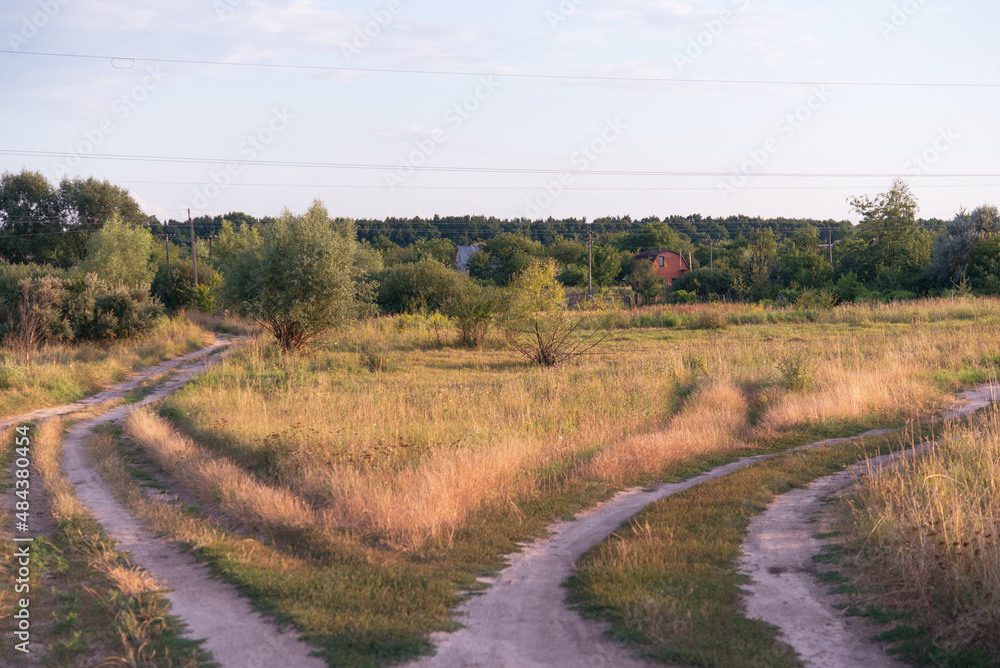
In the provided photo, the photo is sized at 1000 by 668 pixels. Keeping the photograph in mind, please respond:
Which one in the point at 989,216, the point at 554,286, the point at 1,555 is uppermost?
→ the point at 989,216

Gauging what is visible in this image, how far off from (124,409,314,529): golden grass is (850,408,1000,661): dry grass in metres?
5.07

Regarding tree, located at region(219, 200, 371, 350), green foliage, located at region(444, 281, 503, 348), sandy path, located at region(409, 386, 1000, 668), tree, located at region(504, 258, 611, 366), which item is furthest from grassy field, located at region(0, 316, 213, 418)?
sandy path, located at region(409, 386, 1000, 668)

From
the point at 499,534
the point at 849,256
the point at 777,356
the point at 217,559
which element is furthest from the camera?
the point at 849,256

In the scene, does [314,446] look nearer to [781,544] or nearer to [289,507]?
[289,507]

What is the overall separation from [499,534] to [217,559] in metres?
2.54

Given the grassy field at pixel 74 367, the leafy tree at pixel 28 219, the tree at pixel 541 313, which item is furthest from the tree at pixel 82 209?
the tree at pixel 541 313

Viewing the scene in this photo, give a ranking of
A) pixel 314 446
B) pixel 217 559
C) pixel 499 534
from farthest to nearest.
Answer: pixel 314 446 → pixel 499 534 → pixel 217 559

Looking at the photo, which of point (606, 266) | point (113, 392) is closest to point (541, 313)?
point (113, 392)

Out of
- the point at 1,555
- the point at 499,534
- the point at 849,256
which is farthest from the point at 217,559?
the point at 849,256

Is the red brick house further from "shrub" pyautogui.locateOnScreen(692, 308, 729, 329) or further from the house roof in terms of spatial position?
"shrub" pyautogui.locateOnScreen(692, 308, 729, 329)

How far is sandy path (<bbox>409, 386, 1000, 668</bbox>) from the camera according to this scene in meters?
4.16

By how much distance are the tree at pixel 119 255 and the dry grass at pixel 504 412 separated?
2323 cm

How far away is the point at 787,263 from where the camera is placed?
49.4 m

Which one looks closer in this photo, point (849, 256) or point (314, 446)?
point (314, 446)
